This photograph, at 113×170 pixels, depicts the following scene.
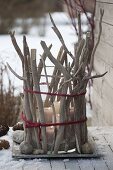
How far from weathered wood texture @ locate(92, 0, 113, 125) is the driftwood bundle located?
34.5 inches

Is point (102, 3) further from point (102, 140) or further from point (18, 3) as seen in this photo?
point (18, 3)

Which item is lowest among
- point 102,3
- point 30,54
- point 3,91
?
point 3,91

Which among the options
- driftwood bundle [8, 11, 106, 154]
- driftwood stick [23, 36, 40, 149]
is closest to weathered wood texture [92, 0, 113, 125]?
driftwood bundle [8, 11, 106, 154]

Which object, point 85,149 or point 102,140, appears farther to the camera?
point 102,140

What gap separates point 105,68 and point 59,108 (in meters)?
1.12

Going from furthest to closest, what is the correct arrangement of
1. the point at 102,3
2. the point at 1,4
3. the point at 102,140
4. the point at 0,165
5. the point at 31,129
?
the point at 1,4, the point at 102,3, the point at 102,140, the point at 31,129, the point at 0,165

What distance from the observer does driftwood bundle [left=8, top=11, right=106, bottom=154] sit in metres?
2.45

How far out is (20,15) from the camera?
622 inches

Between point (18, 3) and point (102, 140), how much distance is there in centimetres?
1349

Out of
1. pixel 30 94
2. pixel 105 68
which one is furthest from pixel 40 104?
pixel 105 68

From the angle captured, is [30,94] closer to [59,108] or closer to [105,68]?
[59,108]

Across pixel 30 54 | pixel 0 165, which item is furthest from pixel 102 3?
pixel 0 165

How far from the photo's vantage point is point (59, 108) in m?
2.55

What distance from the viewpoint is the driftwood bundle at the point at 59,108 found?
96.5 inches
